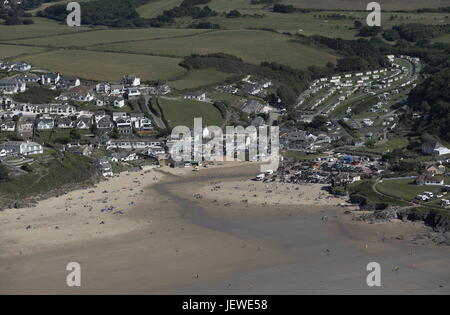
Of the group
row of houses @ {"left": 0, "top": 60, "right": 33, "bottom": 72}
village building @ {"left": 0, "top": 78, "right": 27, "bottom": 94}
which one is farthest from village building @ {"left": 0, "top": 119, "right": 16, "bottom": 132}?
row of houses @ {"left": 0, "top": 60, "right": 33, "bottom": 72}

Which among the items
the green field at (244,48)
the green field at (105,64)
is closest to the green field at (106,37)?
the green field at (244,48)

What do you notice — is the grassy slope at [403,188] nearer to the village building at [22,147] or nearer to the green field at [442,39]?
the village building at [22,147]

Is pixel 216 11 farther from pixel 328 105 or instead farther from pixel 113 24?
pixel 328 105

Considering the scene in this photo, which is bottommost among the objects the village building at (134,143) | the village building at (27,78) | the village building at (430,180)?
the village building at (134,143)

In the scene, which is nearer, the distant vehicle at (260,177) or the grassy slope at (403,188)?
the grassy slope at (403,188)

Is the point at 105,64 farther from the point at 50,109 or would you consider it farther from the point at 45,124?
the point at 45,124

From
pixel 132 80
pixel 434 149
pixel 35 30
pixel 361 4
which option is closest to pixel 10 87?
pixel 132 80
